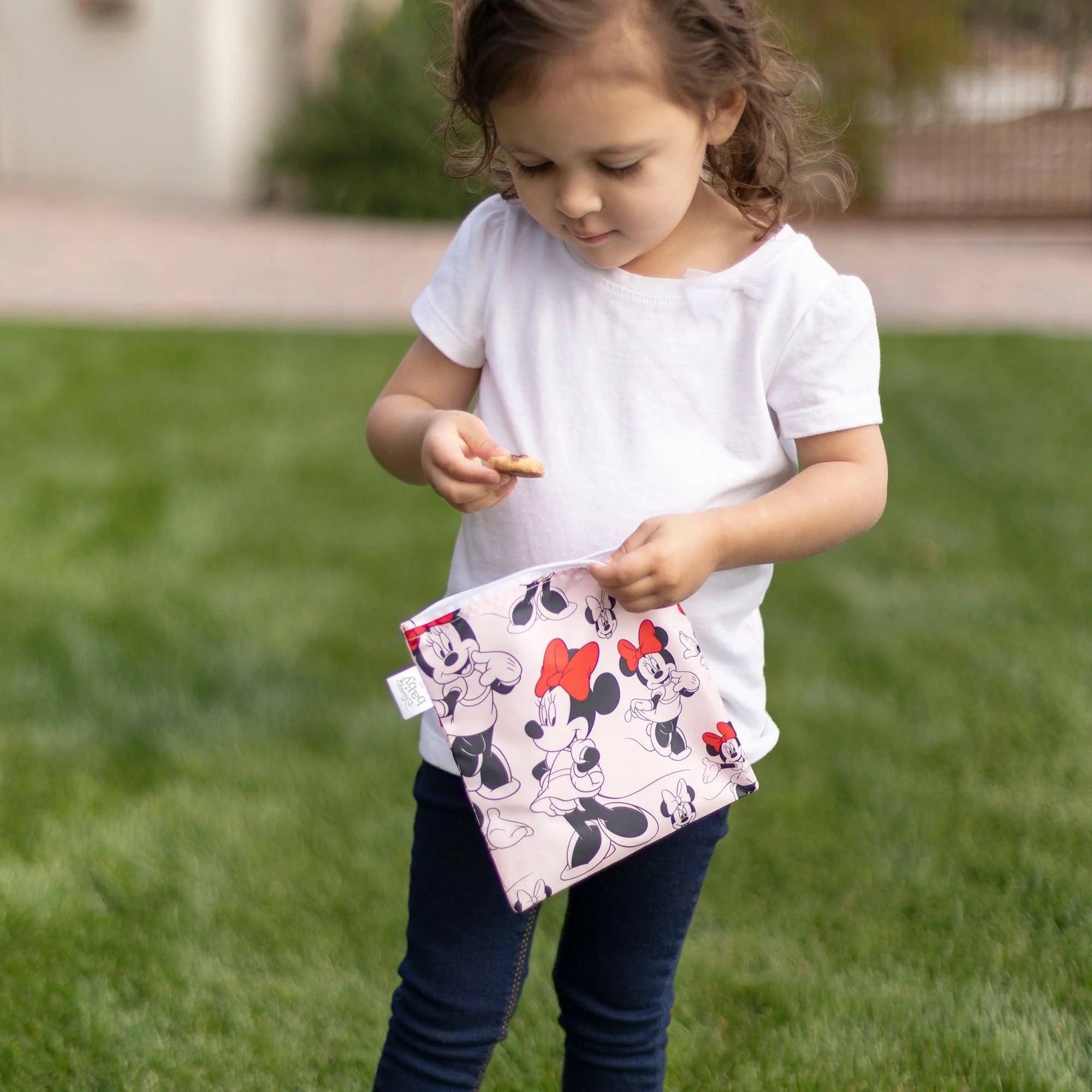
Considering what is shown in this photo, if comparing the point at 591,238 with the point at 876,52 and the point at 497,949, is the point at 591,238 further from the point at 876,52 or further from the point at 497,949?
the point at 876,52

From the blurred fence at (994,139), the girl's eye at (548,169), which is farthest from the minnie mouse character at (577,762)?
the blurred fence at (994,139)

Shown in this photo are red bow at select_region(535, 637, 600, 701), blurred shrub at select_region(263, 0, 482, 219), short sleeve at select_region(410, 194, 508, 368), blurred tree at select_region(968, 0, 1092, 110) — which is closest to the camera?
red bow at select_region(535, 637, 600, 701)

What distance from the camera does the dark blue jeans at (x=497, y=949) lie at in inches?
58.9

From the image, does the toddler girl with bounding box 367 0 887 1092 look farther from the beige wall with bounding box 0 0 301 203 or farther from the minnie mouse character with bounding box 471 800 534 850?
the beige wall with bounding box 0 0 301 203

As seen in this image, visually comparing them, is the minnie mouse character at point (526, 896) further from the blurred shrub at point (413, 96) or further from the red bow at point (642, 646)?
the blurred shrub at point (413, 96)

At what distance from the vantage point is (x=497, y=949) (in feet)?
4.94

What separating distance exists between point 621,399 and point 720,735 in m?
0.33

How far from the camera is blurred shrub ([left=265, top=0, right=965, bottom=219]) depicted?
8914 millimetres

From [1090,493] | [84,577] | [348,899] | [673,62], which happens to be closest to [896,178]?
[1090,493]

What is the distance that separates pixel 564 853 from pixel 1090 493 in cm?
317

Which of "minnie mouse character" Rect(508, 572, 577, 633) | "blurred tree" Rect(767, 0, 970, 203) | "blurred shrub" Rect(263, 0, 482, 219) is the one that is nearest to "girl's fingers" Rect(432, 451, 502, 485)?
"minnie mouse character" Rect(508, 572, 577, 633)

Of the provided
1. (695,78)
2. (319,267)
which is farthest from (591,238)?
(319,267)

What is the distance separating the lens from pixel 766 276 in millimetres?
1392

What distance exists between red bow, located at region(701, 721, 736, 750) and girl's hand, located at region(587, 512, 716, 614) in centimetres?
14
